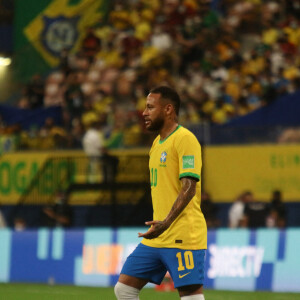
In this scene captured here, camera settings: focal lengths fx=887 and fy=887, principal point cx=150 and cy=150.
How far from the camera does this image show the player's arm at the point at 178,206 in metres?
6.38

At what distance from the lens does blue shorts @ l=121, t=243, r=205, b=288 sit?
652cm

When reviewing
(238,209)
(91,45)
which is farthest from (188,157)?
(91,45)

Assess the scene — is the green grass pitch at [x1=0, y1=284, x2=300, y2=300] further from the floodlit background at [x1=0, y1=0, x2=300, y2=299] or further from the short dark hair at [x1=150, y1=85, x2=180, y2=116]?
the short dark hair at [x1=150, y1=85, x2=180, y2=116]

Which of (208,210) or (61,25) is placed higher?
(61,25)

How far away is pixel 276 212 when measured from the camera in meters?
16.8

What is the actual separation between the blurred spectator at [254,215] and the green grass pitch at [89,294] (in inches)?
130

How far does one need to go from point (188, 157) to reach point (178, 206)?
37 centimetres

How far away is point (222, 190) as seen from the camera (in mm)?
19047

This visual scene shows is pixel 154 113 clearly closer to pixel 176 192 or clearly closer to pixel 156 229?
pixel 176 192

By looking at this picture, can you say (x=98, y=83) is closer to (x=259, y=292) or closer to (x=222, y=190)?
(x=222, y=190)

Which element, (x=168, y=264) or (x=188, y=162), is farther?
(x=168, y=264)

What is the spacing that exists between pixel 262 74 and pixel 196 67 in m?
1.75

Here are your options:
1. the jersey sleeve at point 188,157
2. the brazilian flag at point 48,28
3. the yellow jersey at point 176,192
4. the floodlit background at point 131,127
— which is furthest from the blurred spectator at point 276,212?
the jersey sleeve at point 188,157

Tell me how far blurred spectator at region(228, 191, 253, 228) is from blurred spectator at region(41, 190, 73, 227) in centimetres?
352
